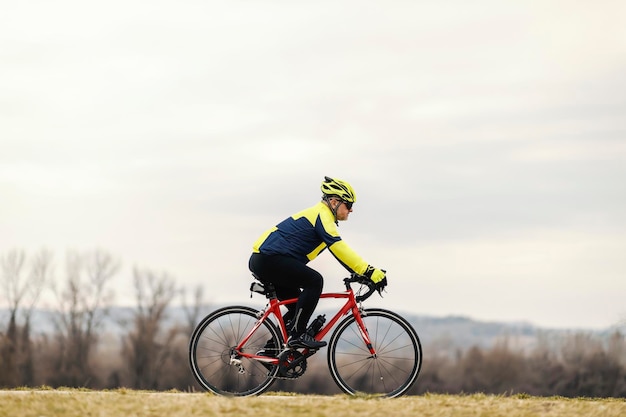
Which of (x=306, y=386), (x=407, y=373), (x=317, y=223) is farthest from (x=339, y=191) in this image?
(x=306, y=386)

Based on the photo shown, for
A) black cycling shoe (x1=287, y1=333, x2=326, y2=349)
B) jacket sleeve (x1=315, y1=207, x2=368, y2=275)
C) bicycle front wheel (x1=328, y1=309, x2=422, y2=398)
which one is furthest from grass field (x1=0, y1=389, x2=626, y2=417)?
jacket sleeve (x1=315, y1=207, x2=368, y2=275)

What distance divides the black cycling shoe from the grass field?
0.65 metres

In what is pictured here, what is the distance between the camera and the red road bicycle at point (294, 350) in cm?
1143

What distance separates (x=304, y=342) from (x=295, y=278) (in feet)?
2.65

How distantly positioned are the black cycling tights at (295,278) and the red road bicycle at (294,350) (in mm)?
169

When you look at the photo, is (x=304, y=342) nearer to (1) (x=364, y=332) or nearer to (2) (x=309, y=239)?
(1) (x=364, y=332)

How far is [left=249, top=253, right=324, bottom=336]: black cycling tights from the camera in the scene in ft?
36.8

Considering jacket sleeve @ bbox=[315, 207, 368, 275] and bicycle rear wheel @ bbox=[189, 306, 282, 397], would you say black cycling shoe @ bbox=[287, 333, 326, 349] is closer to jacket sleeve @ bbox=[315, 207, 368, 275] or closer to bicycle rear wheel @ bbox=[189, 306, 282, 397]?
bicycle rear wheel @ bbox=[189, 306, 282, 397]

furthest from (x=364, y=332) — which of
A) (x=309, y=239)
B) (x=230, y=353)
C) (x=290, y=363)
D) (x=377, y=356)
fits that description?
(x=230, y=353)

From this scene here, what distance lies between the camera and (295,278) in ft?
37.0

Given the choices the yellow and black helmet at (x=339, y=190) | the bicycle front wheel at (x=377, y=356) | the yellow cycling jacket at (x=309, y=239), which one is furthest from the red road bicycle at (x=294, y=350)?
the yellow and black helmet at (x=339, y=190)

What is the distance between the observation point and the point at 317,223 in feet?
36.7

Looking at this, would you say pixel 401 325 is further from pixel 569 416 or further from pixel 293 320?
pixel 569 416

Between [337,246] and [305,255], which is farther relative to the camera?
[305,255]
